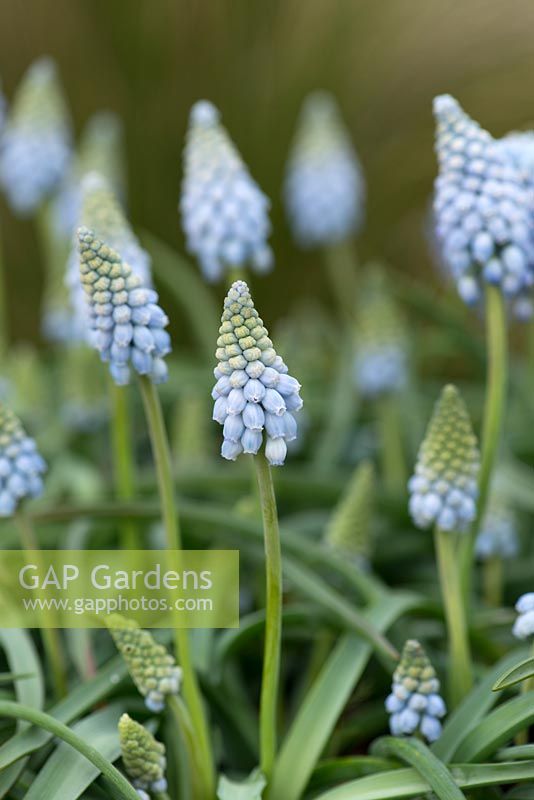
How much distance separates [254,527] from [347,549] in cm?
28

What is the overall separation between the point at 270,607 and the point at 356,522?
0.78 metres

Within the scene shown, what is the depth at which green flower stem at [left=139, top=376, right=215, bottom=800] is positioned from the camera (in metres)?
2.06

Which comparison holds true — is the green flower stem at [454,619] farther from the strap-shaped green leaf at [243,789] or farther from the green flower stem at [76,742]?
the green flower stem at [76,742]

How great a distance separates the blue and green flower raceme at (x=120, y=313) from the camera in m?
1.91

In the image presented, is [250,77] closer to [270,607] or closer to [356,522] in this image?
[356,522]

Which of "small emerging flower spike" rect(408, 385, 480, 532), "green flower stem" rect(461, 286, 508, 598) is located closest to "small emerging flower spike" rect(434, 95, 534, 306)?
"green flower stem" rect(461, 286, 508, 598)

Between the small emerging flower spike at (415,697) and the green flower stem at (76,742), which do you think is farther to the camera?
the small emerging flower spike at (415,697)

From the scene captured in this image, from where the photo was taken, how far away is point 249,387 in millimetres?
1701

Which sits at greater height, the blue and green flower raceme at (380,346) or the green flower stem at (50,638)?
the blue and green flower raceme at (380,346)

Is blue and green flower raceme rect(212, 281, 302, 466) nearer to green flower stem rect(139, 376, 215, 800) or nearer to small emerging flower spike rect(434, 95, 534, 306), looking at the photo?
green flower stem rect(139, 376, 215, 800)

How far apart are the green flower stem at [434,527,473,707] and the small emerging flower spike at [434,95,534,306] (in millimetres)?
598

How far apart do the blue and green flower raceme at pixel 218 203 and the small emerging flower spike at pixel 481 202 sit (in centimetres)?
55

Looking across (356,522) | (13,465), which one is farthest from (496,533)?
(13,465)

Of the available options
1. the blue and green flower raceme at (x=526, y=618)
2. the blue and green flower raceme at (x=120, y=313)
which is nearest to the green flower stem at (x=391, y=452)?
the blue and green flower raceme at (x=526, y=618)
